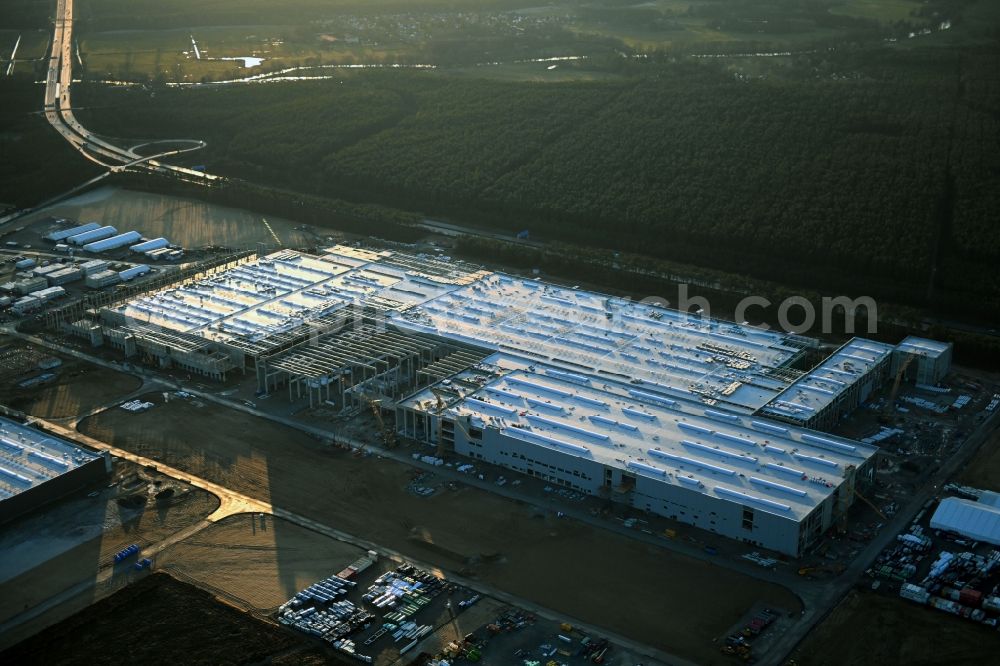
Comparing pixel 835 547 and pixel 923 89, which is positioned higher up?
pixel 923 89

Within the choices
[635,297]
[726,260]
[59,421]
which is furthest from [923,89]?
[59,421]

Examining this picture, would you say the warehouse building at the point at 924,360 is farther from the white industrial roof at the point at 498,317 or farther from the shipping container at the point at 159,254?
the shipping container at the point at 159,254

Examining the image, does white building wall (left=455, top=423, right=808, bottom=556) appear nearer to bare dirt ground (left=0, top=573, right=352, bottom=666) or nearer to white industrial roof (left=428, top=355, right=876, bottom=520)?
white industrial roof (left=428, top=355, right=876, bottom=520)

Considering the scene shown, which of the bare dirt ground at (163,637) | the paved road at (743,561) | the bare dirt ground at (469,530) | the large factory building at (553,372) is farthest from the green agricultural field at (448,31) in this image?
→ the bare dirt ground at (163,637)

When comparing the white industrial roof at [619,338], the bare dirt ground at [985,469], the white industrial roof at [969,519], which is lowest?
the bare dirt ground at [985,469]

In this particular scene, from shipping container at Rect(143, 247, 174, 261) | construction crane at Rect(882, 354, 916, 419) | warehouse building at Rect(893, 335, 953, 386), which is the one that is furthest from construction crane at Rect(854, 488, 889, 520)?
shipping container at Rect(143, 247, 174, 261)

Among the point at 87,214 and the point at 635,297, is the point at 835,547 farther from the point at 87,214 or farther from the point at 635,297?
the point at 87,214
